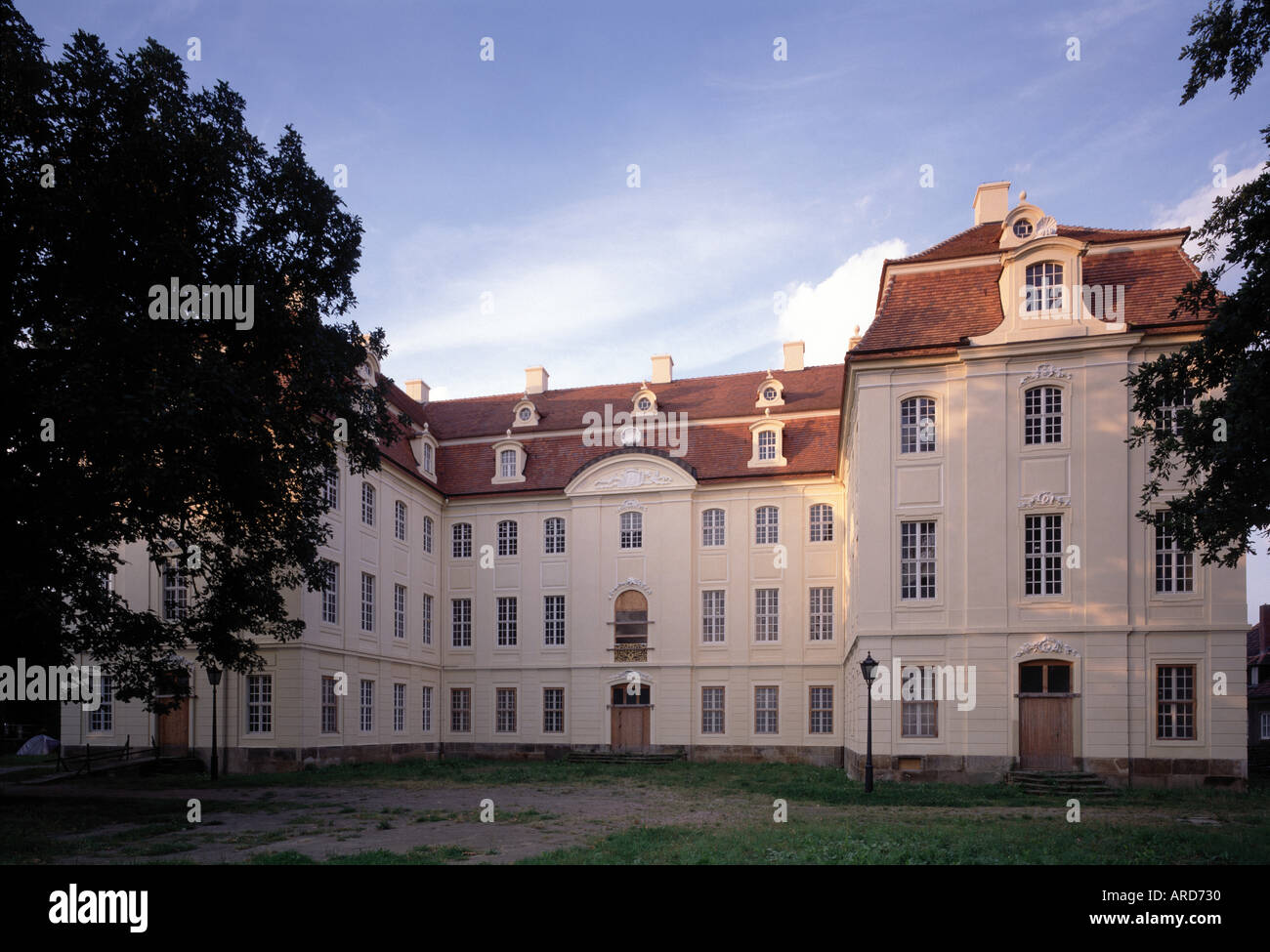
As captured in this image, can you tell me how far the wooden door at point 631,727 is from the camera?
125 ft

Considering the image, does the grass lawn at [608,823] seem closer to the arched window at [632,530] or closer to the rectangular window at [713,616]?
the rectangular window at [713,616]

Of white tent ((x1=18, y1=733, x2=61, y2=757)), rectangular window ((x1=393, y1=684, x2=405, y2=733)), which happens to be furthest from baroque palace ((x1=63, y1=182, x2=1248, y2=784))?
white tent ((x1=18, y1=733, x2=61, y2=757))

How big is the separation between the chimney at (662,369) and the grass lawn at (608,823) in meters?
20.8

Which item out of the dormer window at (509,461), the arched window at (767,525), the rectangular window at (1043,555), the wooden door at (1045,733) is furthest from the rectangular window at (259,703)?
the rectangular window at (1043,555)

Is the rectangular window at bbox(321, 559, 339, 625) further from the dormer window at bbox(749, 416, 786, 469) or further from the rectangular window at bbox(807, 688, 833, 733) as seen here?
the rectangular window at bbox(807, 688, 833, 733)

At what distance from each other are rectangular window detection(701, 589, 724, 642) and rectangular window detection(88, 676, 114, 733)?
67.5 feet

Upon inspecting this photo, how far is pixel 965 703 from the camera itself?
979 inches

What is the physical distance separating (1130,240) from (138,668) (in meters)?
26.1

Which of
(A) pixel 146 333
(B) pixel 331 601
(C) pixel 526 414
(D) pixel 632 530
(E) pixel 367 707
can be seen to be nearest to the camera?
(A) pixel 146 333

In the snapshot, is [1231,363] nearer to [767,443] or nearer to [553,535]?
[767,443]

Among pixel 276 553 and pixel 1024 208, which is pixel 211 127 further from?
pixel 1024 208

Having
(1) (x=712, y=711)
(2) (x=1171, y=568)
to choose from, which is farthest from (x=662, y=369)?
(2) (x=1171, y=568)

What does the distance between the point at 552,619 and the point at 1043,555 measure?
20700 mm

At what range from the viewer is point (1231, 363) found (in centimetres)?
1362
